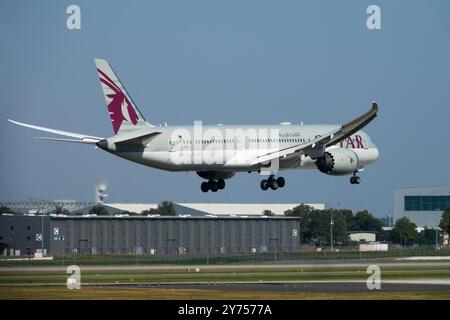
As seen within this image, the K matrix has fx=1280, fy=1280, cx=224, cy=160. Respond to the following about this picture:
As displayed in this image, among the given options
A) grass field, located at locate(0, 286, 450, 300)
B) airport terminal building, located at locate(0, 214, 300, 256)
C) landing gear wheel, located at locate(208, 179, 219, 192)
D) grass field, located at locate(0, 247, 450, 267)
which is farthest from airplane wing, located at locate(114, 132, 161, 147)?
airport terminal building, located at locate(0, 214, 300, 256)

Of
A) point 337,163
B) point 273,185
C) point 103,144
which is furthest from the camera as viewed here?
point 337,163

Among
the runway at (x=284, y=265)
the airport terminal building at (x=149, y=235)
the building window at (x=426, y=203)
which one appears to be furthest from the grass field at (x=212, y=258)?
the building window at (x=426, y=203)

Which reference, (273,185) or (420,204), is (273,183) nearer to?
(273,185)

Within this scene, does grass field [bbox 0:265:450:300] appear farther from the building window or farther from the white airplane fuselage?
the building window

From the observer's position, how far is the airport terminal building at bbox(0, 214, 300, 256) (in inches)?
4941

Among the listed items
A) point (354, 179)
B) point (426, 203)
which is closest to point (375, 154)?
point (354, 179)

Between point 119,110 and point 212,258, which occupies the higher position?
point 119,110

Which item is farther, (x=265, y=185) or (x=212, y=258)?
(x=212, y=258)

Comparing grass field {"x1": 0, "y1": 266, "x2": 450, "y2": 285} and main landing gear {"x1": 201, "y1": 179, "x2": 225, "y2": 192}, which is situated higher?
main landing gear {"x1": 201, "y1": 179, "x2": 225, "y2": 192}

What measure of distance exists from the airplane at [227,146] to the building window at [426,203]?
58087mm

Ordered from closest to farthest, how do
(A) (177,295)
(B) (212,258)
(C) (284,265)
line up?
1. (A) (177,295)
2. (C) (284,265)
3. (B) (212,258)

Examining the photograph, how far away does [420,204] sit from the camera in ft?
564

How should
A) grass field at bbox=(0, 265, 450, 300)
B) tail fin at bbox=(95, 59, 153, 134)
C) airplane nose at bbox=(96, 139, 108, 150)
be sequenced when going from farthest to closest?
tail fin at bbox=(95, 59, 153, 134) < airplane nose at bbox=(96, 139, 108, 150) < grass field at bbox=(0, 265, 450, 300)

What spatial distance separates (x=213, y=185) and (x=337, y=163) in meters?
10.5
